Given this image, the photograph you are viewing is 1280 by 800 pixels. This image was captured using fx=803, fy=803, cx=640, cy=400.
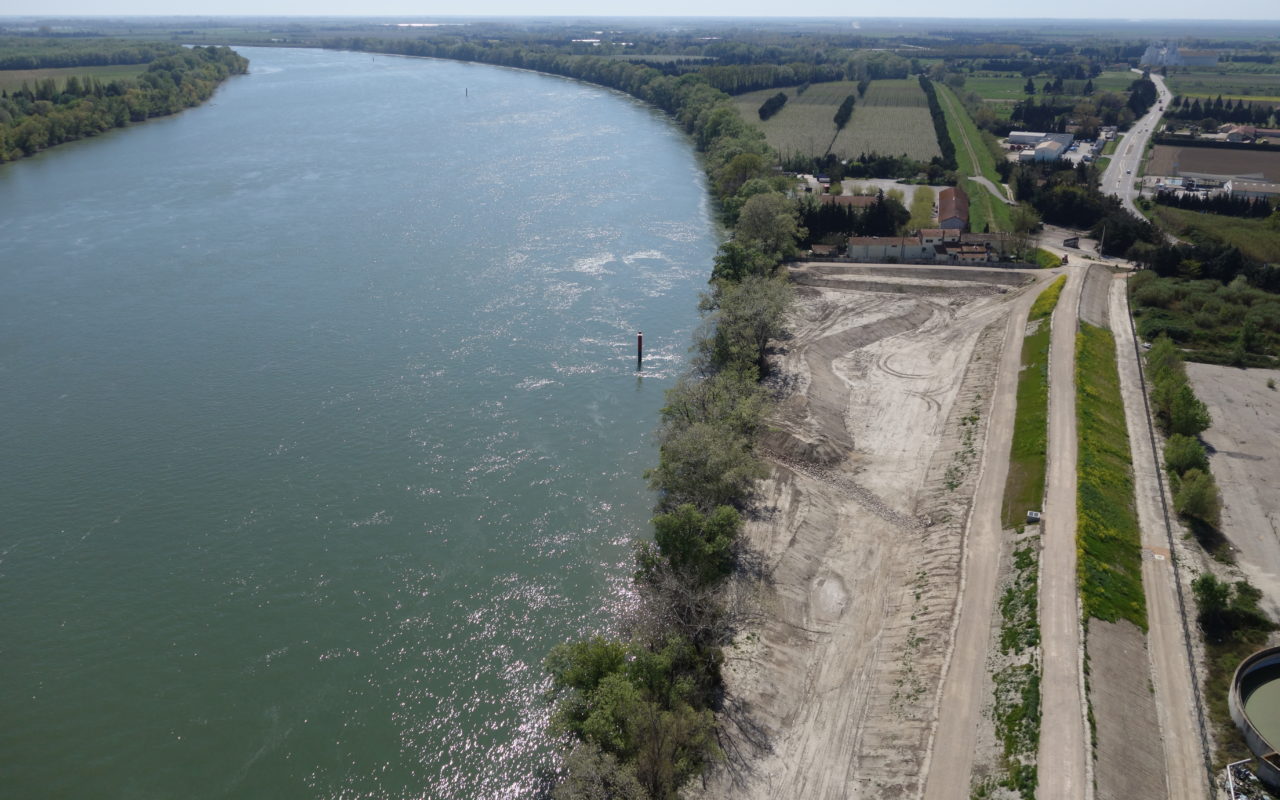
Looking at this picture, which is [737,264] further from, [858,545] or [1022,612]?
[1022,612]

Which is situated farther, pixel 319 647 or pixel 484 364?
pixel 484 364

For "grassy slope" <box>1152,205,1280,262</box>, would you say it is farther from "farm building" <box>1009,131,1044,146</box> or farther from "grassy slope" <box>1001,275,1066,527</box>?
"farm building" <box>1009,131,1044,146</box>

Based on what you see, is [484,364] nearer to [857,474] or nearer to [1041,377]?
[857,474]

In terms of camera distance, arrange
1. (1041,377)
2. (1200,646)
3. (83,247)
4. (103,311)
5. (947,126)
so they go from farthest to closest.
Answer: (947,126)
(83,247)
(103,311)
(1041,377)
(1200,646)

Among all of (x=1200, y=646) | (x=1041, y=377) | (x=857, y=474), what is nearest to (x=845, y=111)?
(x=1041, y=377)

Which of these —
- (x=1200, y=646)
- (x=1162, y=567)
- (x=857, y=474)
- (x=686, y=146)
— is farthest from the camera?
(x=686, y=146)

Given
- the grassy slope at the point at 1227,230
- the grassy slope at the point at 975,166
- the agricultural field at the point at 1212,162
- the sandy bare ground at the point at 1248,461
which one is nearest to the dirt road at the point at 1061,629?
the sandy bare ground at the point at 1248,461

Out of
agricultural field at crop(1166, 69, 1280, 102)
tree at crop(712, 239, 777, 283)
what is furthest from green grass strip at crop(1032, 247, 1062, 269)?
agricultural field at crop(1166, 69, 1280, 102)
